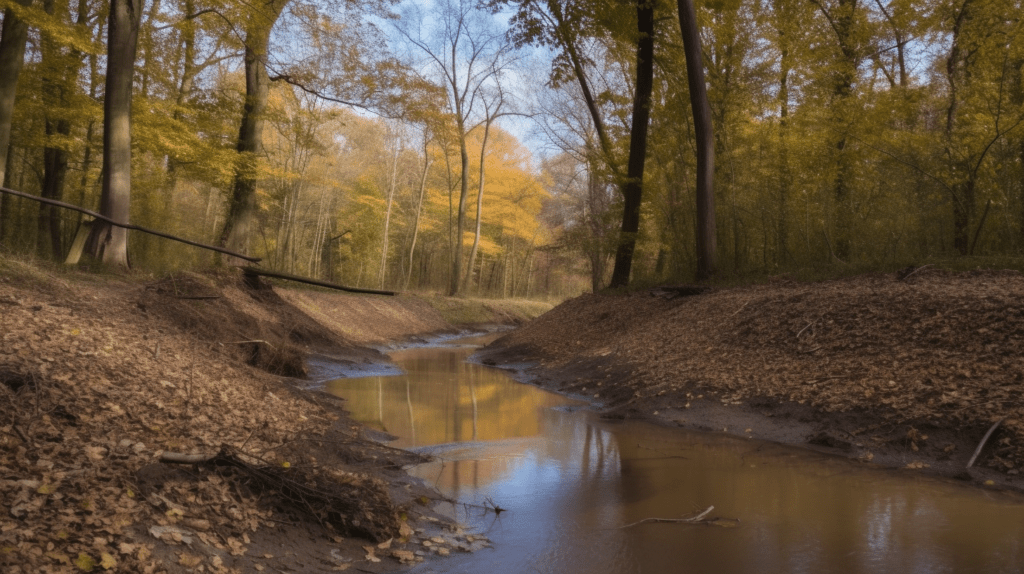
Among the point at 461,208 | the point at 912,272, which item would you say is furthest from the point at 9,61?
the point at 461,208

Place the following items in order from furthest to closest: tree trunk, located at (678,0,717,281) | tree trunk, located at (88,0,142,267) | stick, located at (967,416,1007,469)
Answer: tree trunk, located at (678,0,717,281) → tree trunk, located at (88,0,142,267) → stick, located at (967,416,1007,469)

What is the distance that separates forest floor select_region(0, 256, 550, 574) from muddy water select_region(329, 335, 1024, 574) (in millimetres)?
653

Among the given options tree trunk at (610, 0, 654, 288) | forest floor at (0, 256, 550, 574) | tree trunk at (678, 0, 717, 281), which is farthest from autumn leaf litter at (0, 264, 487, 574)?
tree trunk at (610, 0, 654, 288)

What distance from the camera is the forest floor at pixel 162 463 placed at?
3.48 metres

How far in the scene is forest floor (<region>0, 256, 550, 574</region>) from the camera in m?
3.48

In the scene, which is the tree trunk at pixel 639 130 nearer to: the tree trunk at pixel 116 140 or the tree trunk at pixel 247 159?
the tree trunk at pixel 247 159

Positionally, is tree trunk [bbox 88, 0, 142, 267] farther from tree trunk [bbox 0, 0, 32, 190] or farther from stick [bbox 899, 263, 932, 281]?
stick [bbox 899, 263, 932, 281]

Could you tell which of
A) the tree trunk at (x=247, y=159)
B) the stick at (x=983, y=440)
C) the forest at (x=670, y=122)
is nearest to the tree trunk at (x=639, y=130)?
the forest at (x=670, y=122)

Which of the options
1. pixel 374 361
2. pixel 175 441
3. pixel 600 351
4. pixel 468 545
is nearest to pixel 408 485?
pixel 468 545

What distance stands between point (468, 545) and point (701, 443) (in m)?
4.01

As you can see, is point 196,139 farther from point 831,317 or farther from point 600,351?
point 831,317

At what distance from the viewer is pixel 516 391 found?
12219 mm

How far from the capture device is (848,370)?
821 cm

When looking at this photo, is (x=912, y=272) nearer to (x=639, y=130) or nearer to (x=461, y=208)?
(x=639, y=130)
